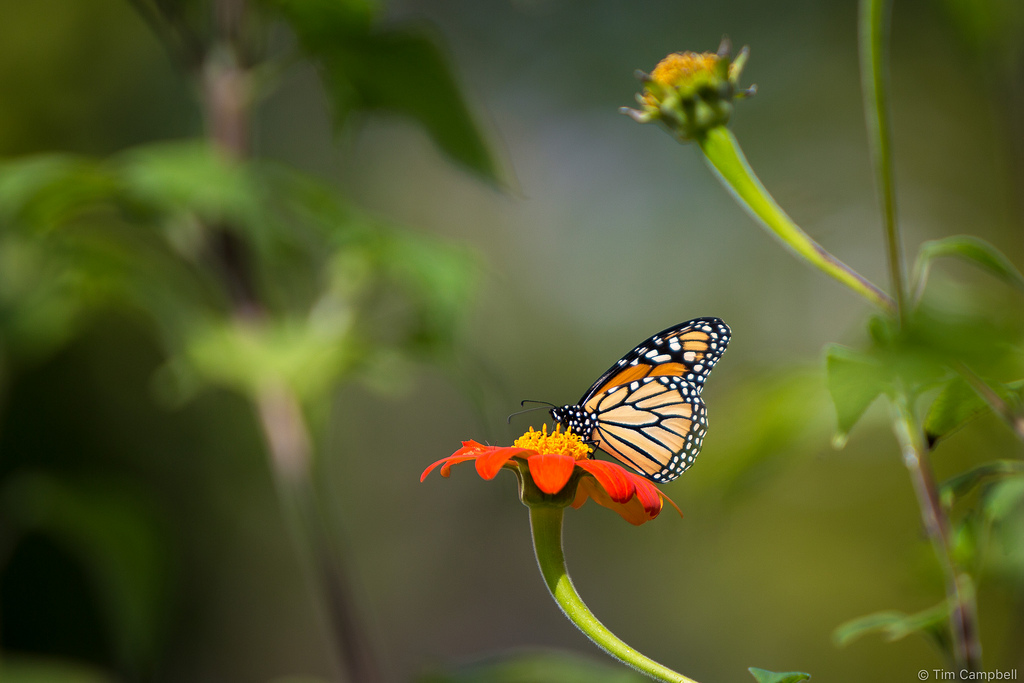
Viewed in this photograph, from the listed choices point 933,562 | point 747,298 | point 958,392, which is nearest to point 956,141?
point 747,298

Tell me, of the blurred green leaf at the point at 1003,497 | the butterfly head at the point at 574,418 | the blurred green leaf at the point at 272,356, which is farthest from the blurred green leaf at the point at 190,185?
the blurred green leaf at the point at 1003,497

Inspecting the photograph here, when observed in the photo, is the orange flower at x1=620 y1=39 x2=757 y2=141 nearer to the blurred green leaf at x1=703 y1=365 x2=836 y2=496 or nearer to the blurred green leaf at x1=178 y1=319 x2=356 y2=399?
the blurred green leaf at x1=703 y1=365 x2=836 y2=496

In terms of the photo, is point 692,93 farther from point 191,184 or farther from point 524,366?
point 524,366

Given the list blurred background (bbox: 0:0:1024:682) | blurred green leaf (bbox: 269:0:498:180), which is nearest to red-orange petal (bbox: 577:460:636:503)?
blurred green leaf (bbox: 269:0:498:180)

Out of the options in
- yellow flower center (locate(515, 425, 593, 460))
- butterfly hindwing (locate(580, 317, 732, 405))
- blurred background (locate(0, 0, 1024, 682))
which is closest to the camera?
yellow flower center (locate(515, 425, 593, 460))

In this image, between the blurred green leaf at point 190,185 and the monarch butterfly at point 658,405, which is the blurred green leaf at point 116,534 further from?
the monarch butterfly at point 658,405

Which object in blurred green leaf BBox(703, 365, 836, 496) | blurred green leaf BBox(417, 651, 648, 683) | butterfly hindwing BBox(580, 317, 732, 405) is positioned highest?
butterfly hindwing BBox(580, 317, 732, 405)

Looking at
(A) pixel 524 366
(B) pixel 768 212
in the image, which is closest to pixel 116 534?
(B) pixel 768 212
